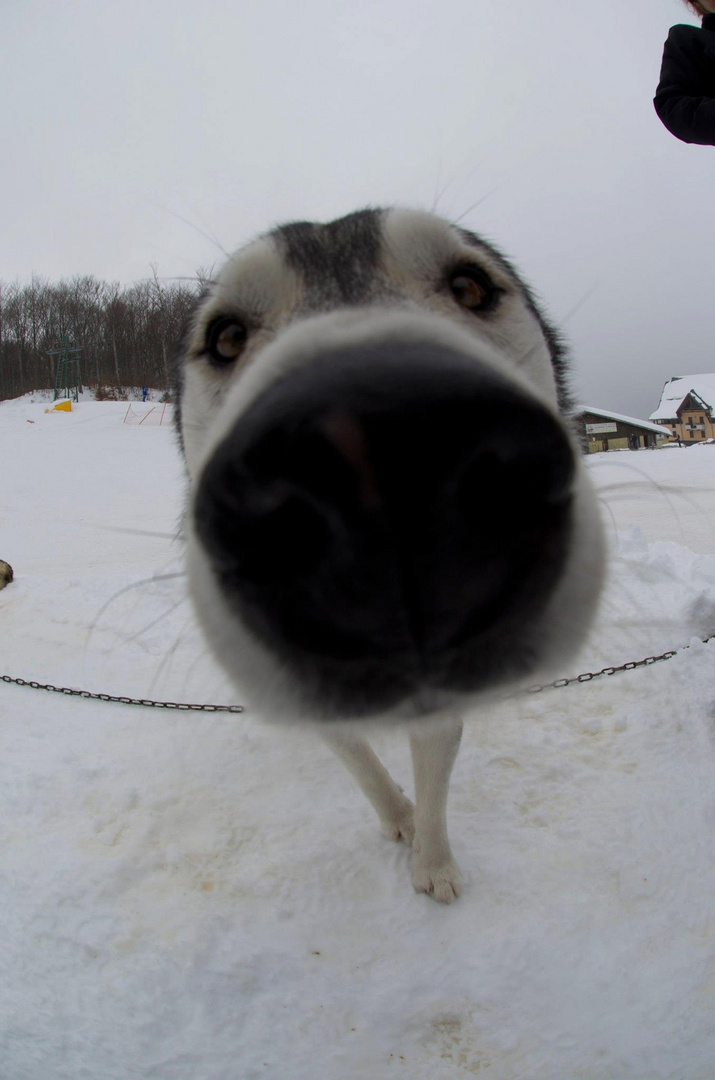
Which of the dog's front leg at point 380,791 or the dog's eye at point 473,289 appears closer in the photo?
the dog's eye at point 473,289

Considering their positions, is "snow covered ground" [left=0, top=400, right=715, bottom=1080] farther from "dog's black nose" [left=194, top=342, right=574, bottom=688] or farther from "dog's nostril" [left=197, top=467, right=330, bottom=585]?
"dog's nostril" [left=197, top=467, right=330, bottom=585]

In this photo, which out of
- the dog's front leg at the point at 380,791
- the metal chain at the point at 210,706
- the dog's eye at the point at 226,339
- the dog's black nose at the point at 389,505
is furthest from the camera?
the metal chain at the point at 210,706

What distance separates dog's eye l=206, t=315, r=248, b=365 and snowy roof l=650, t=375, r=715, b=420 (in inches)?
2795

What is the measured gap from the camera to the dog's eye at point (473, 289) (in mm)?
2180

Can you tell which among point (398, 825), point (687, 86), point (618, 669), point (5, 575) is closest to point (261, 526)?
point (398, 825)

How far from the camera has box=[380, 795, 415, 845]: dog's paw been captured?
2.94 metres

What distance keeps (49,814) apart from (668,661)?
13.8ft

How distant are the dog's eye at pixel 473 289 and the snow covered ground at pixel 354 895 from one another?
32.2 inches

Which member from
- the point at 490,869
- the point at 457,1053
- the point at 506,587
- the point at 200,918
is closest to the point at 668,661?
the point at 490,869

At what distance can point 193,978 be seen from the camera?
2309mm

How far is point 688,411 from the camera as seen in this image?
62375mm

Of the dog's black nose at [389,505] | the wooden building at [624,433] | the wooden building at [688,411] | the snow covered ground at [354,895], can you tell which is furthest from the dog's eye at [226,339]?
the wooden building at [688,411]

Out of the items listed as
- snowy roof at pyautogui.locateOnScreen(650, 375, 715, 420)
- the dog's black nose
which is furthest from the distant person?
snowy roof at pyautogui.locateOnScreen(650, 375, 715, 420)

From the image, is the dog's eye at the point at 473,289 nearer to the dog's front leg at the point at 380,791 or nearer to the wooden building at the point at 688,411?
the dog's front leg at the point at 380,791
